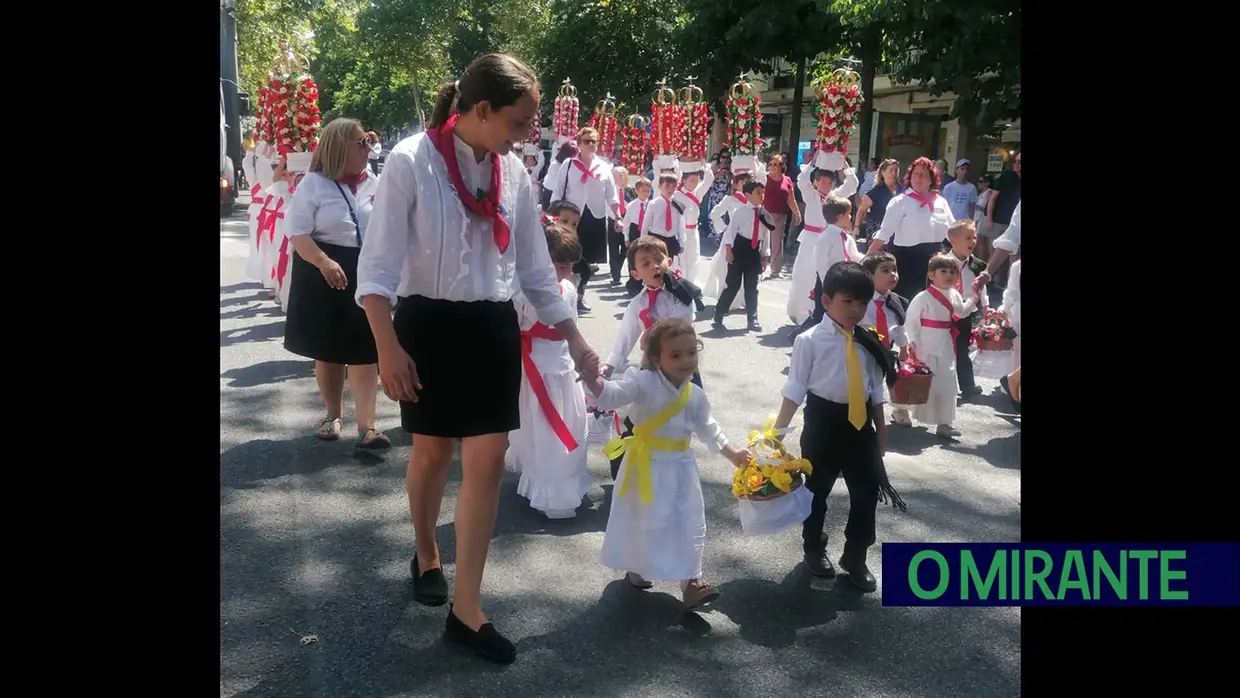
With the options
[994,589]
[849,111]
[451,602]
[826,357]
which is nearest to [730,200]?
[849,111]

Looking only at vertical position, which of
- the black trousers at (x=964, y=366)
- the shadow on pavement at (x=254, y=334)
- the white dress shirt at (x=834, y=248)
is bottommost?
the shadow on pavement at (x=254, y=334)

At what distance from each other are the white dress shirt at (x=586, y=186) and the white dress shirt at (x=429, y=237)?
8.36 m

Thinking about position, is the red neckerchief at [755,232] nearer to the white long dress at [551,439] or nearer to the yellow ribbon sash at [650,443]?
the white long dress at [551,439]

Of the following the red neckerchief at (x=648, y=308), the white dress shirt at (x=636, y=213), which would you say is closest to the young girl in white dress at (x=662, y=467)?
the red neckerchief at (x=648, y=308)

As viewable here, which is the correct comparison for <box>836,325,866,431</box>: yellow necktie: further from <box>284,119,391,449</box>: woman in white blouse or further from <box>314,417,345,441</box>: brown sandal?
<box>314,417,345,441</box>: brown sandal

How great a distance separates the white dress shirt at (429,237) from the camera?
10.3ft

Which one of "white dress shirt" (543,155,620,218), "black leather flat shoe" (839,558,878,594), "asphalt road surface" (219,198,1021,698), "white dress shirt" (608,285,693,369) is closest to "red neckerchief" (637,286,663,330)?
"white dress shirt" (608,285,693,369)

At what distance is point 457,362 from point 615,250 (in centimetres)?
1059

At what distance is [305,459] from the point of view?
5559 mm

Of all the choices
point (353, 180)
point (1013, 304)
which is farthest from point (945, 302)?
point (353, 180)

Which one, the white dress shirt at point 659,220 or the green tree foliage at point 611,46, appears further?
the green tree foliage at point 611,46

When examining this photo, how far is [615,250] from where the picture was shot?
543 inches

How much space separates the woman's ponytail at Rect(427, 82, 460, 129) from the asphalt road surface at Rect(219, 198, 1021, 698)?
2.82 feet

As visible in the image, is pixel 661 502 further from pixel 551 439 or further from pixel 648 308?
pixel 648 308
